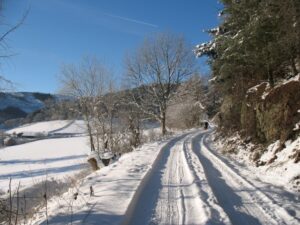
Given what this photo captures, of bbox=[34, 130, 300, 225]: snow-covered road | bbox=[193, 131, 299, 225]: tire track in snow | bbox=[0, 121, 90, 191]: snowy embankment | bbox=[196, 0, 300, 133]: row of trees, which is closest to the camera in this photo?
bbox=[193, 131, 299, 225]: tire track in snow

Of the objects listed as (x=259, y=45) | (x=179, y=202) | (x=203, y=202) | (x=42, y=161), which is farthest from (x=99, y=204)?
(x=42, y=161)

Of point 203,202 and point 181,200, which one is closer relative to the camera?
point 203,202

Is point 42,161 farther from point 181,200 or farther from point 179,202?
point 179,202

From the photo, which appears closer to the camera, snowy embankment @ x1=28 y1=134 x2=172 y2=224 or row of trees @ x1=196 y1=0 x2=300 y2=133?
snowy embankment @ x1=28 y1=134 x2=172 y2=224

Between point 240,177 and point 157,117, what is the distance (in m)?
33.4

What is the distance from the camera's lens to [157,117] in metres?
44.4

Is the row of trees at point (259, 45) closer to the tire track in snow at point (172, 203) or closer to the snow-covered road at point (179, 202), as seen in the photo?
the snow-covered road at point (179, 202)

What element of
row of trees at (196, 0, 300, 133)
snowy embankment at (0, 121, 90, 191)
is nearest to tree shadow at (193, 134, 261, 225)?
row of trees at (196, 0, 300, 133)

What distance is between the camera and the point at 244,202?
809 centimetres

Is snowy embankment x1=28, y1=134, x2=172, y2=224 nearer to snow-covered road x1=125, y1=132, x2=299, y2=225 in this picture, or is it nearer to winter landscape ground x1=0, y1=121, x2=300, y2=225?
winter landscape ground x1=0, y1=121, x2=300, y2=225

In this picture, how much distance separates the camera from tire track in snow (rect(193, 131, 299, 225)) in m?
6.81

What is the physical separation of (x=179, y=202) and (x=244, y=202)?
4.65 ft

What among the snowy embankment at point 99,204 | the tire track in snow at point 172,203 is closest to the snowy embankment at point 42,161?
the snowy embankment at point 99,204

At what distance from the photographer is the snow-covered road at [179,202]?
272 inches
